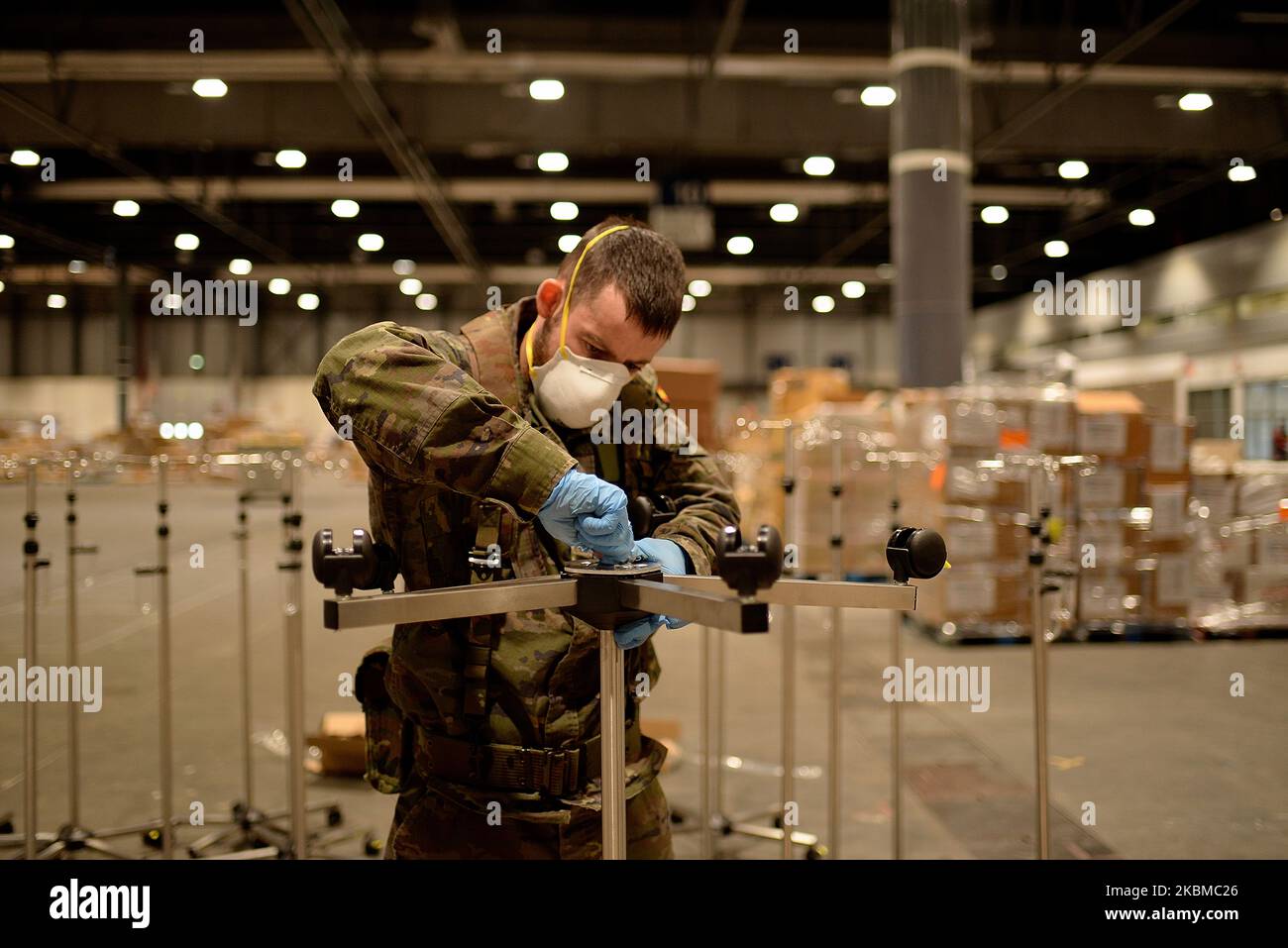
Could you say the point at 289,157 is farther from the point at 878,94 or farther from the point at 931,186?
the point at 931,186

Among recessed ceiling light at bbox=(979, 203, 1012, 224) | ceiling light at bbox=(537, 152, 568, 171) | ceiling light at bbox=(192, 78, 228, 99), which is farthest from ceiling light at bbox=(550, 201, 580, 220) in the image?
recessed ceiling light at bbox=(979, 203, 1012, 224)

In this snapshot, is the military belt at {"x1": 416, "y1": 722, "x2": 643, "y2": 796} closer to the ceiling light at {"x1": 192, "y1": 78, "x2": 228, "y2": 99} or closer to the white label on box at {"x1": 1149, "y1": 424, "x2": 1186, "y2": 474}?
the white label on box at {"x1": 1149, "y1": 424, "x2": 1186, "y2": 474}

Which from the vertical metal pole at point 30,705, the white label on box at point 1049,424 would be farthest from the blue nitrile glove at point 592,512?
the white label on box at point 1049,424

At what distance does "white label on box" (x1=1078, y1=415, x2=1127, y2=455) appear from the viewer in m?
6.67

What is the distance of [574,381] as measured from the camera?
1.60 m

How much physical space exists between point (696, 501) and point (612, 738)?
2.14ft

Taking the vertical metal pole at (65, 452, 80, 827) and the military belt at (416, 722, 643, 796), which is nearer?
the military belt at (416, 722, 643, 796)

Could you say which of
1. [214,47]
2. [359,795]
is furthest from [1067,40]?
Answer: [359,795]

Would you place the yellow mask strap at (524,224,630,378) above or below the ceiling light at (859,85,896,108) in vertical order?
below

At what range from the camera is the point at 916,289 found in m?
7.23

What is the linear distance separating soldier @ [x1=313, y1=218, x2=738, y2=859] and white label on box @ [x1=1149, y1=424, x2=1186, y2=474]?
616cm

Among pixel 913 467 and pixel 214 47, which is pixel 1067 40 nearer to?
pixel 913 467

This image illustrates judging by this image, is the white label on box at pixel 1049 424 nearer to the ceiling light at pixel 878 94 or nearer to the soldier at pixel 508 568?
the ceiling light at pixel 878 94
